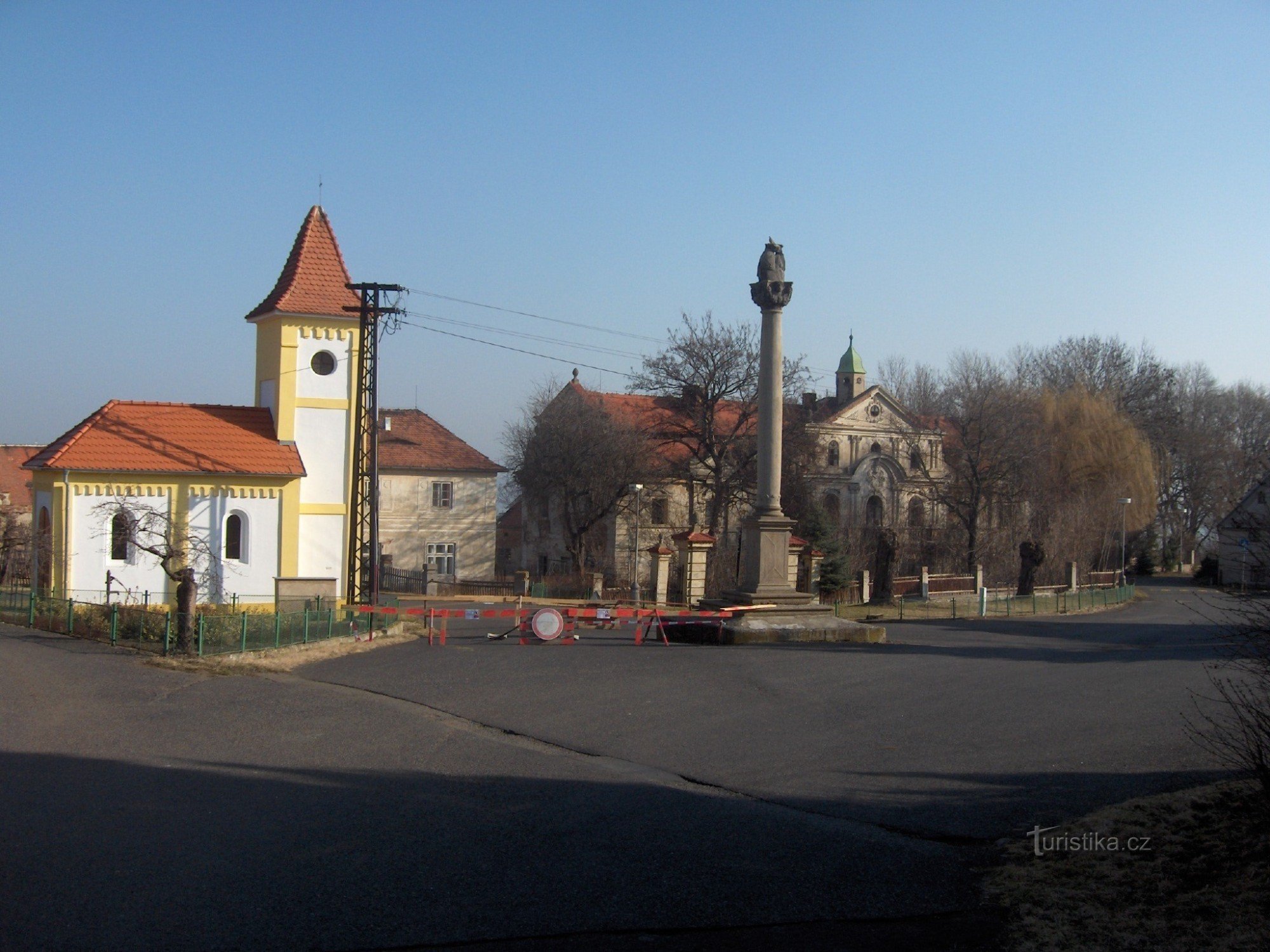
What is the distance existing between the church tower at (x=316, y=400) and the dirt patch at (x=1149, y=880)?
25.5m

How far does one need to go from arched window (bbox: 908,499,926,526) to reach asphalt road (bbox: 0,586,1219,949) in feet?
123

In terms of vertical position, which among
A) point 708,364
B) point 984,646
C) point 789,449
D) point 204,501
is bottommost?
point 984,646

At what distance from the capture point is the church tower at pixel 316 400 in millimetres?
30359

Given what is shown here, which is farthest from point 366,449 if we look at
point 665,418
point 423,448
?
point 423,448

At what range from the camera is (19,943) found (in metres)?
5.53

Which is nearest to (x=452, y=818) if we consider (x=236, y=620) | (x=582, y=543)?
(x=236, y=620)

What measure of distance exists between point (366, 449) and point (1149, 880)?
24.8 meters

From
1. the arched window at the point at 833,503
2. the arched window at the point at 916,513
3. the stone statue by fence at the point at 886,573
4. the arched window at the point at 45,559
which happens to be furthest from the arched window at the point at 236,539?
the arched window at the point at 833,503

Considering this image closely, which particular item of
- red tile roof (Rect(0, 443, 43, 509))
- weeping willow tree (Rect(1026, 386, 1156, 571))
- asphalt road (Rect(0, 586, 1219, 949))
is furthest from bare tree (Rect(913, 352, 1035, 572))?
red tile roof (Rect(0, 443, 43, 509))

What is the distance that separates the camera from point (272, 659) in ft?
61.0

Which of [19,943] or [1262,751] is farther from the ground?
[1262,751]

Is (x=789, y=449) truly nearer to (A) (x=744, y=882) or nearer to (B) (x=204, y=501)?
(B) (x=204, y=501)

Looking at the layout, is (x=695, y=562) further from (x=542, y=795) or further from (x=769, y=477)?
(x=542, y=795)

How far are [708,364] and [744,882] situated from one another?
144ft
